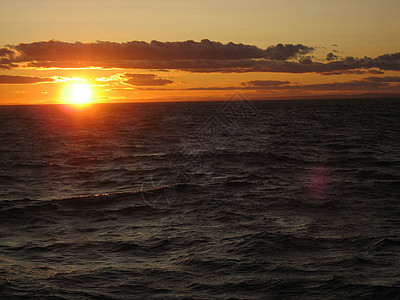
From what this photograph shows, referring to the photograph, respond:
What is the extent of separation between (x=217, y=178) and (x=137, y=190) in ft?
17.5

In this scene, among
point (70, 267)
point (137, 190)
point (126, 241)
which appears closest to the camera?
point (70, 267)

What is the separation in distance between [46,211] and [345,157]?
908 inches

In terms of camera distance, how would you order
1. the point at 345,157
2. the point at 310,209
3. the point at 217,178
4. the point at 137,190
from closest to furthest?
the point at 310,209, the point at 137,190, the point at 217,178, the point at 345,157

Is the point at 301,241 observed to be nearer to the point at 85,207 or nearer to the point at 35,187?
the point at 85,207

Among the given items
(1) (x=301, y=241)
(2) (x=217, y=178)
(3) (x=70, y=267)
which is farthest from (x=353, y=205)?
(3) (x=70, y=267)

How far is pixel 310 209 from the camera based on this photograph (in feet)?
59.7

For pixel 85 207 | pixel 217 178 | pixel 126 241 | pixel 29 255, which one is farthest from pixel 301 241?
pixel 217 178

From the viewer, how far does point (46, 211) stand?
18672mm

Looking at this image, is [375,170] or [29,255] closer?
[29,255]

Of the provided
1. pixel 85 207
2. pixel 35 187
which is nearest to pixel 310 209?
pixel 85 207

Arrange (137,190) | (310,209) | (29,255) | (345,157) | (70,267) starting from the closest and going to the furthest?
1. (70,267)
2. (29,255)
3. (310,209)
4. (137,190)
5. (345,157)

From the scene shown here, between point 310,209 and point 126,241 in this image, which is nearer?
point 126,241

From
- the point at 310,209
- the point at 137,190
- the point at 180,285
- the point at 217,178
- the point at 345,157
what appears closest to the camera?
the point at 180,285

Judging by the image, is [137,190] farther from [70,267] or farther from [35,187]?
[70,267]
